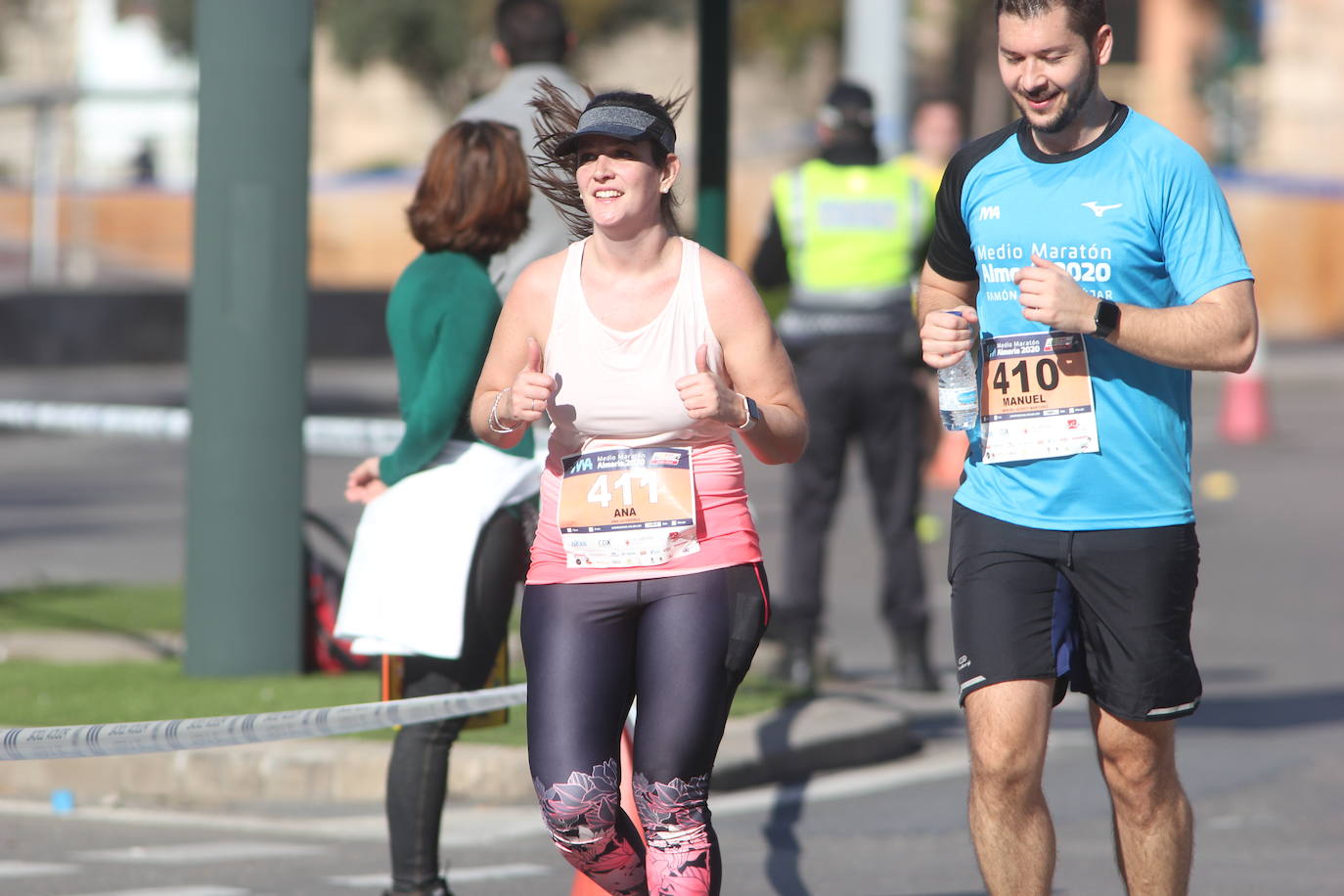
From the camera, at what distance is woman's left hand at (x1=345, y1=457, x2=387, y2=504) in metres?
5.33

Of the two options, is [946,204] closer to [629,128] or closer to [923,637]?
[629,128]

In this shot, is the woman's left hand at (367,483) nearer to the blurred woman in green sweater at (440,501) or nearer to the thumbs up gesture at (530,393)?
the blurred woman in green sweater at (440,501)

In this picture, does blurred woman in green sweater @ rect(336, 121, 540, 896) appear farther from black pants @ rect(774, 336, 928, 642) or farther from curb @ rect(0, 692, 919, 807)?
black pants @ rect(774, 336, 928, 642)

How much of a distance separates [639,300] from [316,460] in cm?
1385

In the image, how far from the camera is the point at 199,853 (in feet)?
20.0

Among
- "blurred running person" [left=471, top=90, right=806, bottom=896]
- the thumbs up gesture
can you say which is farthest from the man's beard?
the thumbs up gesture

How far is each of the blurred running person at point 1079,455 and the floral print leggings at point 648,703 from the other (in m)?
0.52

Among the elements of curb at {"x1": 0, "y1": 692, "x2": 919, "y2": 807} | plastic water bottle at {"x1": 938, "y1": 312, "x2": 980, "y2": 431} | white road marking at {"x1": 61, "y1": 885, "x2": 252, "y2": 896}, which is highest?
plastic water bottle at {"x1": 938, "y1": 312, "x2": 980, "y2": 431}

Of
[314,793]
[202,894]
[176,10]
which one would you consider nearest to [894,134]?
[314,793]

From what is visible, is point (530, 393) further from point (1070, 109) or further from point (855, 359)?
point (855, 359)

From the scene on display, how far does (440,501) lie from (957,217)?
4.44ft

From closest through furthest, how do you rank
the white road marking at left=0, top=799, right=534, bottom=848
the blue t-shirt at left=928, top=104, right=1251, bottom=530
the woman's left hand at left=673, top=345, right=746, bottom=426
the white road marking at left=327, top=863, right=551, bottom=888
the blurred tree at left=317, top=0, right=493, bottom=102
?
the woman's left hand at left=673, top=345, right=746, bottom=426 → the blue t-shirt at left=928, top=104, right=1251, bottom=530 → the white road marking at left=327, top=863, right=551, bottom=888 → the white road marking at left=0, top=799, right=534, bottom=848 → the blurred tree at left=317, top=0, right=493, bottom=102

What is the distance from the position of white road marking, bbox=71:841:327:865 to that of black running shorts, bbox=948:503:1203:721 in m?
2.35

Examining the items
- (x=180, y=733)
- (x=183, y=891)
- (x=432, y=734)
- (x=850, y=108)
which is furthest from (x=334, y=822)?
(x=850, y=108)
